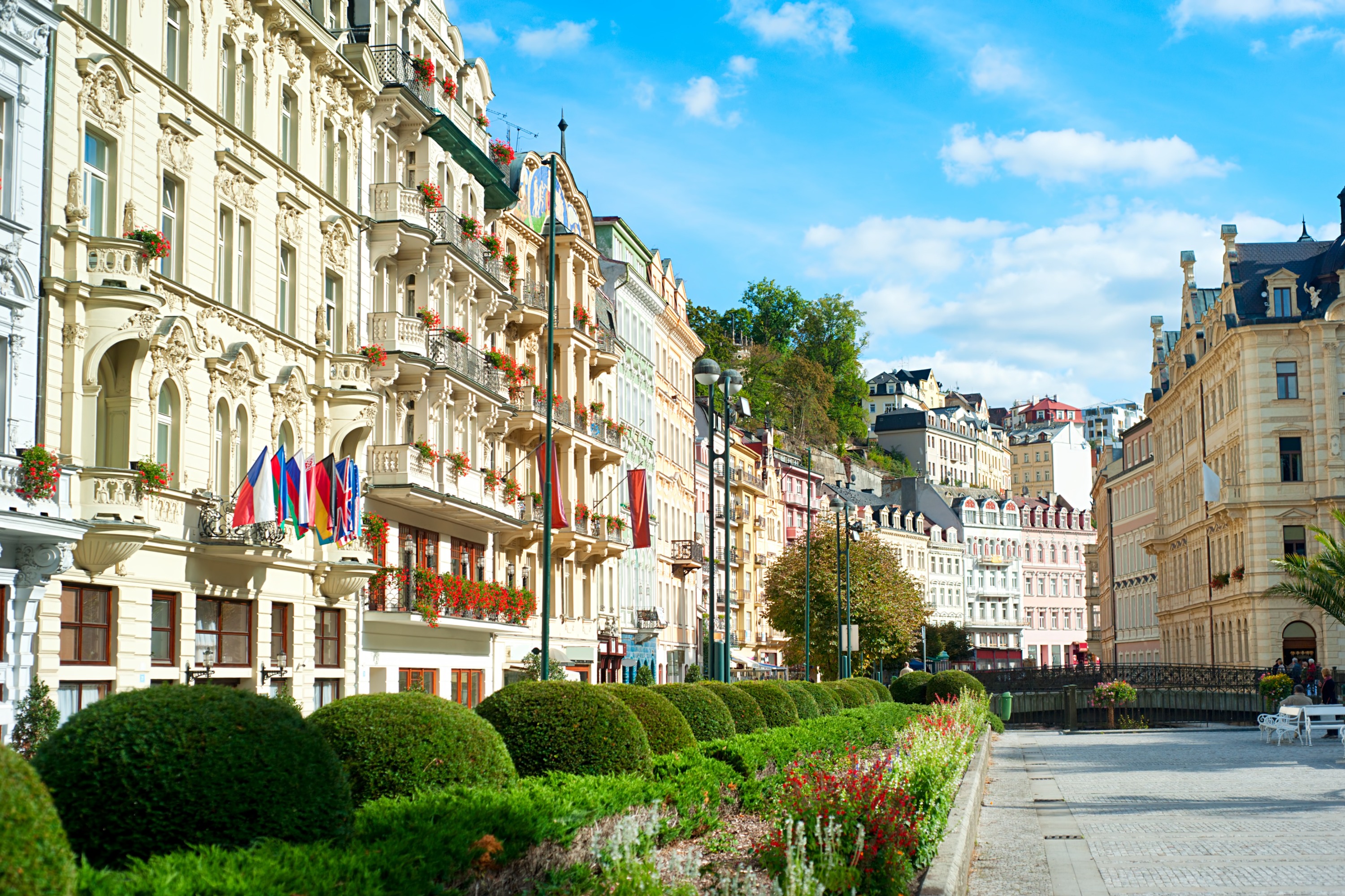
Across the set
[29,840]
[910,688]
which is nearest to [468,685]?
[910,688]

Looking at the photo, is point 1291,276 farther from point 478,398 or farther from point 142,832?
point 142,832

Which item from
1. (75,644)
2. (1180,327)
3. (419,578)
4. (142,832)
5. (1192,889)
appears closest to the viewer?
(142,832)

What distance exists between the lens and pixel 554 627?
4778 centimetres

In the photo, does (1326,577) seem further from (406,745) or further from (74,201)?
(406,745)

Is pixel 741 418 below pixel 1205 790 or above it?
above

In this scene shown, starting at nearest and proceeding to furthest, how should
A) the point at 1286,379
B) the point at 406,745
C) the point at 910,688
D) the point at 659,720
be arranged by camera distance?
the point at 406,745 < the point at 659,720 < the point at 910,688 < the point at 1286,379

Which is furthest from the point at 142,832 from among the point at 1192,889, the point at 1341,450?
the point at 1341,450

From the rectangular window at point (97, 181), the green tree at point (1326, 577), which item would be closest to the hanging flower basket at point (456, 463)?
the rectangular window at point (97, 181)

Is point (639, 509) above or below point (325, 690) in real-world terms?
above

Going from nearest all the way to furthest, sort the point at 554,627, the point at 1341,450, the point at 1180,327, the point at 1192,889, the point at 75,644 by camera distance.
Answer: the point at 1192,889 → the point at 75,644 → the point at 554,627 → the point at 1341,450 → the point at 1180,327

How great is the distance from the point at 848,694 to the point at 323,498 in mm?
14006

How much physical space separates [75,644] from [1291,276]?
189 feet

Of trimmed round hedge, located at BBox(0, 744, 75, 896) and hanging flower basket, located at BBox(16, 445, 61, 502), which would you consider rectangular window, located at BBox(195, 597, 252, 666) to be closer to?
hanging flower basket, located at BBox(16, 445, 61, 502)

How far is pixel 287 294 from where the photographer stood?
100.0 feet
